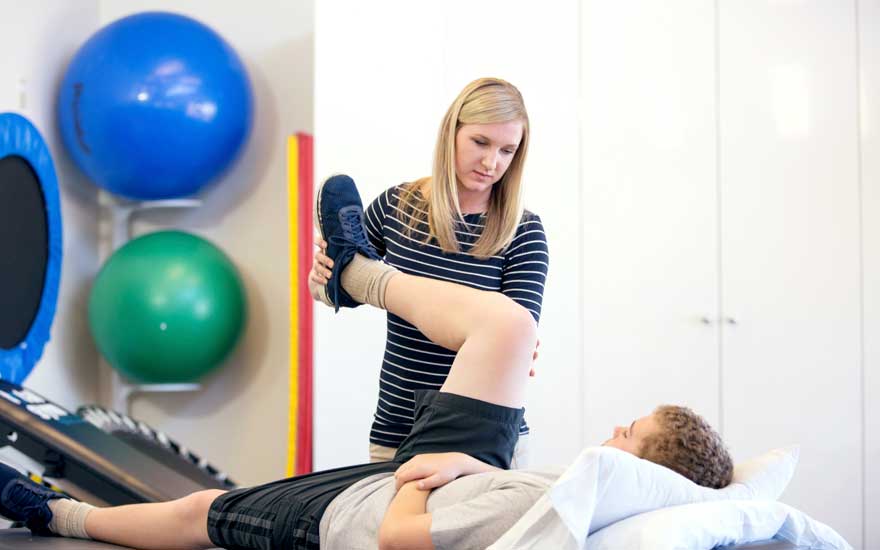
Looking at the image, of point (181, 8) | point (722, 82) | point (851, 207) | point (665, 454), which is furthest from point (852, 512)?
point (181, 8)

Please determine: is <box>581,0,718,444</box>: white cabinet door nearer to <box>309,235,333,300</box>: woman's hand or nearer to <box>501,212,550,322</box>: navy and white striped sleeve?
<box>501,212,550,322</box>: navy and white striped sleeve

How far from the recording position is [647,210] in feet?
10.6

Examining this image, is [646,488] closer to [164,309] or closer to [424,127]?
[424,127]

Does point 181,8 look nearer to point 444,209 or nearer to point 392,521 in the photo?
point 444,209

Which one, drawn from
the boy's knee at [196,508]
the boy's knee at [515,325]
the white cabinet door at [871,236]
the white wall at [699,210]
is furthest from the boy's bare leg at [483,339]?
the white cabinet door at [871,236]

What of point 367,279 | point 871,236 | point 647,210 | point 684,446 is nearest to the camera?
point 684,446

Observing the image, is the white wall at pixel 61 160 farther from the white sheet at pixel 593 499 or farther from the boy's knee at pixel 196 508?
the white sheet at pixel 593 499

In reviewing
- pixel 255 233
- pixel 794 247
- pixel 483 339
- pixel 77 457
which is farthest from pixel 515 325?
pixel 255 233

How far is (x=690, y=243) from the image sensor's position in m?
3.25

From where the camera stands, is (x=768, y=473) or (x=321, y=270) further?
(x=321, y=270)

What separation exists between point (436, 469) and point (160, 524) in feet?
1.83

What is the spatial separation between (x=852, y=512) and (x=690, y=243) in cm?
103

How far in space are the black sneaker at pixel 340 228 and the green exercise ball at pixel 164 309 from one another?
145 cm

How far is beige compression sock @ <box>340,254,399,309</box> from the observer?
1.69 meters
